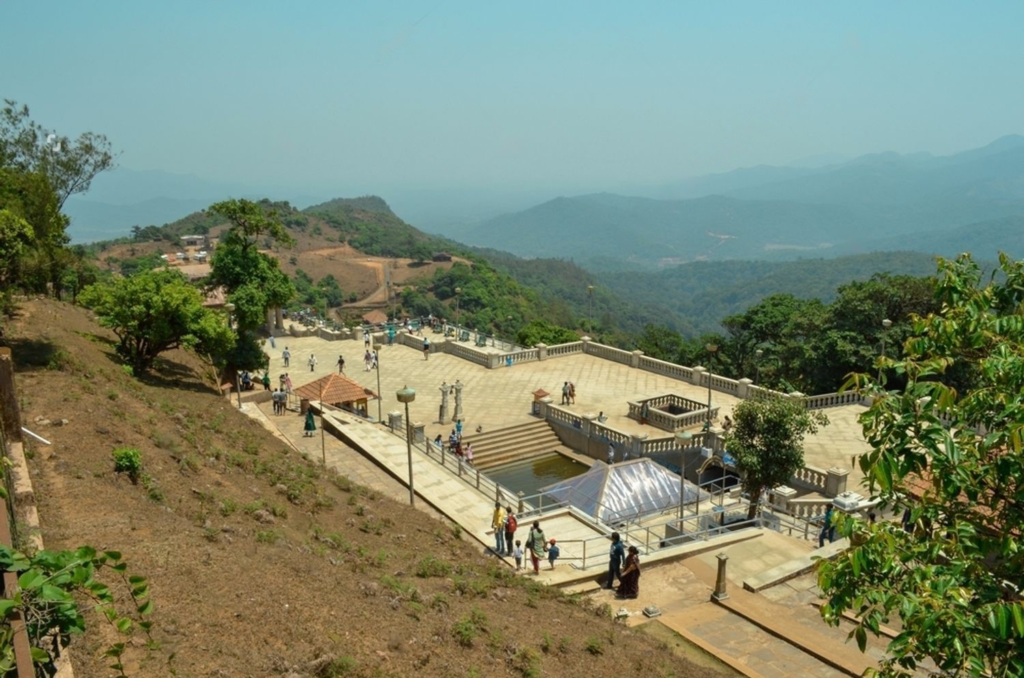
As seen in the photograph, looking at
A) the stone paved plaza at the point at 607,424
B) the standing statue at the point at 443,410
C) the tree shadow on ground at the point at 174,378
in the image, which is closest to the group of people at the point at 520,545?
the stone paved plaza at the point at 607,424

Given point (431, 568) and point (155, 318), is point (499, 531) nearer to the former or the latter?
point (431, 568)

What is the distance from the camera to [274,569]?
9.87m

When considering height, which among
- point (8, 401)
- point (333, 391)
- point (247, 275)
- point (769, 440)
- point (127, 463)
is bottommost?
point (333, 391)

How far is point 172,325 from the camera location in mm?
22234

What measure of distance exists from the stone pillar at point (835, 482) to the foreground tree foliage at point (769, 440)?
302cm

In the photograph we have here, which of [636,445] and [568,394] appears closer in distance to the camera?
[636,445]

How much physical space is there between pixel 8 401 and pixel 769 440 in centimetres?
1555

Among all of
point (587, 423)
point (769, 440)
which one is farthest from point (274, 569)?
point (587, 423)

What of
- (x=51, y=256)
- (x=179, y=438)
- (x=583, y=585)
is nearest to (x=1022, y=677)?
(x=583, y=585)

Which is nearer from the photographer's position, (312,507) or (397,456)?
(312,507)

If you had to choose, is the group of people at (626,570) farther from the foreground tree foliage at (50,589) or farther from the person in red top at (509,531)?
the foreground tree foliage at (50,589)

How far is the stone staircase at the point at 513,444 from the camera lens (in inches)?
1049

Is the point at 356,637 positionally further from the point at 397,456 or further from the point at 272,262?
the point at 272,262

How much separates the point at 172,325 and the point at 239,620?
52.8 ft
